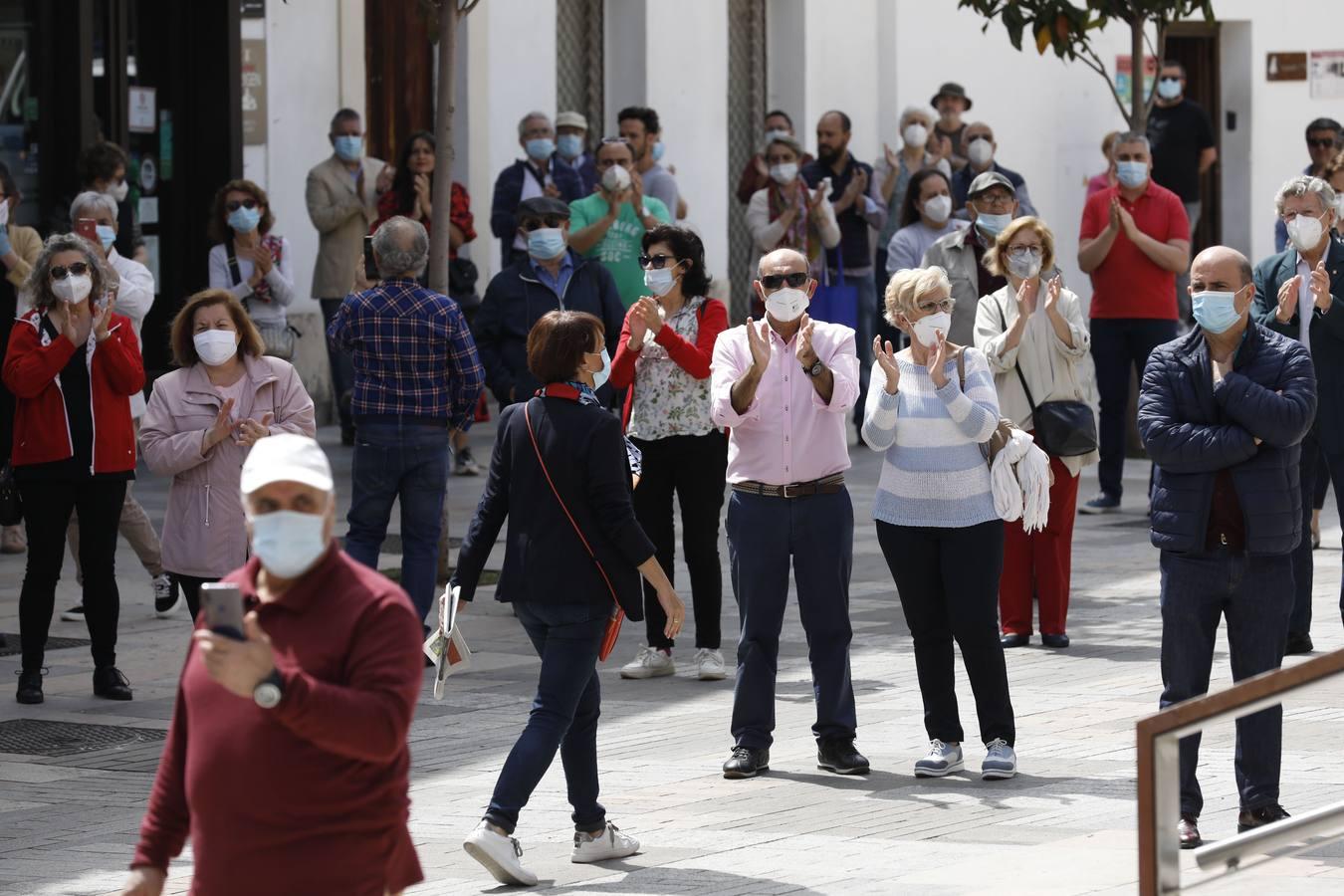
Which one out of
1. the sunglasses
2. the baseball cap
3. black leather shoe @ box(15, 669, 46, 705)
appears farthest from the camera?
the baseball cap

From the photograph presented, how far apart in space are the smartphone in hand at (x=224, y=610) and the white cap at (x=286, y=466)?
1.14 ft

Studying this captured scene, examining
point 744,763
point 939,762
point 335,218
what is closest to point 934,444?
point 939,762

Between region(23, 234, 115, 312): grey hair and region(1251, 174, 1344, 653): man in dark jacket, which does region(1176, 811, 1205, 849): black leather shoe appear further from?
region(23, 234, 115, 312): grey hair

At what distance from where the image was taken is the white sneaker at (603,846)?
738 cm

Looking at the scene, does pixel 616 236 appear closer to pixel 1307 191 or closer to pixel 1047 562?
pixel 1047 562

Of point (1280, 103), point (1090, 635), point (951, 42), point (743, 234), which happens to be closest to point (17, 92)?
point (1090, 635)

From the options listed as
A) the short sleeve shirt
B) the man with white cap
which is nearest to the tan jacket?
the short sleeve shirt

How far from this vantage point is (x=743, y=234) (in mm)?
26047

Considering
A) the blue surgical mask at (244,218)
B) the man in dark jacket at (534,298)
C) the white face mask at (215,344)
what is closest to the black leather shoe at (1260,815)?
the white face mask at (215,344)

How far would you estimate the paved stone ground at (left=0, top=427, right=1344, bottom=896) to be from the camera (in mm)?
7172

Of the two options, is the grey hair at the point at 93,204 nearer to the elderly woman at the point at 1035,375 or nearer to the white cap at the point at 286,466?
the elderly woman at the point at 1035,375

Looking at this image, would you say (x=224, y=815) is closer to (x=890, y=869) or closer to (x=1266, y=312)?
(x=890, y=869)

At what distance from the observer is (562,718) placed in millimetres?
7281

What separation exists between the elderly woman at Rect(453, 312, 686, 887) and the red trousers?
3.87 metres
